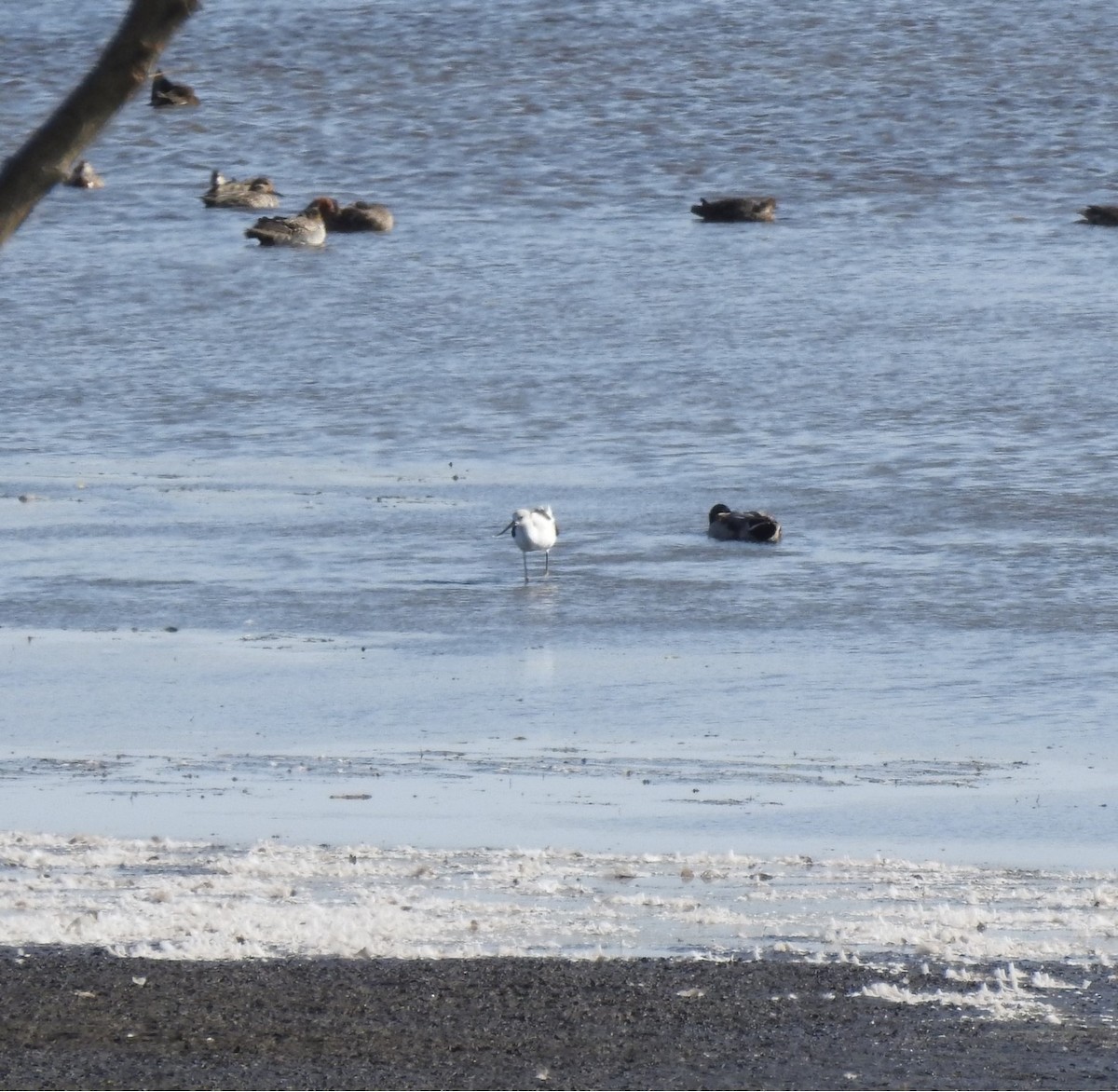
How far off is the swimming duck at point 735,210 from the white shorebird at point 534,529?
14100mm

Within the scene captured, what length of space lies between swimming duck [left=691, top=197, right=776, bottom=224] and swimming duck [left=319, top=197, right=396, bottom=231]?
3426 millimetres

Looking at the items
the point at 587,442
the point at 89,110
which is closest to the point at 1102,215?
the point at 587,442

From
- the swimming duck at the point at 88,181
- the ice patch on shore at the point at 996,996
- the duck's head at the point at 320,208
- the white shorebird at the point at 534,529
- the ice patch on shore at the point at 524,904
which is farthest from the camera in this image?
the swimming duck at the point at 88,181

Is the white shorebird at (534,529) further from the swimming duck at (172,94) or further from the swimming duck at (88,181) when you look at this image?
the swimming duck at (172,94)

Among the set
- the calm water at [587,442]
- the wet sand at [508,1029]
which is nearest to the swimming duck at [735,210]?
the calm water at [587,442]

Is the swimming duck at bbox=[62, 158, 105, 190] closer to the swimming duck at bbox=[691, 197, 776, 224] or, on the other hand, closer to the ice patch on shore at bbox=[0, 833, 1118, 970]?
the swimming duck at bbox=[691, 197, 776, 224]

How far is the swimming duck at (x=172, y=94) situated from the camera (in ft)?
110

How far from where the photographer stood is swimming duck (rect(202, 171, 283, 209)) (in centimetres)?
2858

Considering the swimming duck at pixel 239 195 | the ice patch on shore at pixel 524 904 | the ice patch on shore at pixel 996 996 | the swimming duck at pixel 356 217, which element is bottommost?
the swimming duck at pixel 239 195

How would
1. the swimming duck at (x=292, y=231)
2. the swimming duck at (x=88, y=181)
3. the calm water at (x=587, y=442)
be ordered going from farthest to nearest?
the swimming duck at (x=88, y=181) → the swimming duck at (x=292, y=231) → the calm water at (x=587, y=442)

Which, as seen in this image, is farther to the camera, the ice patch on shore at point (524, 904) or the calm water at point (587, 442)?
the calm water at point (587, 442)

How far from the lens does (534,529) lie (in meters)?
12.8

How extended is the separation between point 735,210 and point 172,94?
33.8ft

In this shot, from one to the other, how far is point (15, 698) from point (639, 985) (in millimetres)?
4734
